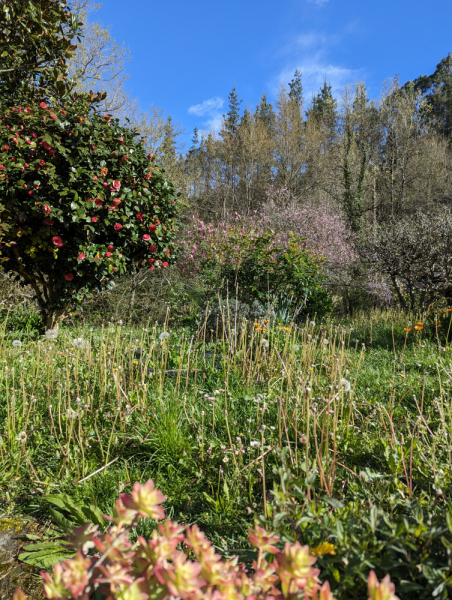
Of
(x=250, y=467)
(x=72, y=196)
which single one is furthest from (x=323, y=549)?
(x=72, y=196)

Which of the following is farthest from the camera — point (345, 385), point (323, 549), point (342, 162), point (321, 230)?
point (342, 162)

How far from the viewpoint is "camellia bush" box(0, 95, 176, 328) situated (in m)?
3.66

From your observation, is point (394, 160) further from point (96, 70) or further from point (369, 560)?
point (369, 560)

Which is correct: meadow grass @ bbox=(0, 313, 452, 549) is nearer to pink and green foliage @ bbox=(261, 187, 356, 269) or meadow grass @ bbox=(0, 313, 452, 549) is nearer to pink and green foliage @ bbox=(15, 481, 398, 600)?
pink and green foliage @ bbox=(15, 481, 398, 600)

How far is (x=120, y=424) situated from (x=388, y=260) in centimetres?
573

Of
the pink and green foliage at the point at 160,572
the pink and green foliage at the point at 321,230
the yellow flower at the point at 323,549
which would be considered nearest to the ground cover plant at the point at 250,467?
the yellow flower at the point at 323,549

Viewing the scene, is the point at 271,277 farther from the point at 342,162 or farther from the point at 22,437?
the point at 342,162

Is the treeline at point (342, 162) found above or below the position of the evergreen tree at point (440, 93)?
below

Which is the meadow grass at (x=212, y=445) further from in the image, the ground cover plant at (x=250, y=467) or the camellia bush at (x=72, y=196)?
the camellia bush at (x=72, y=196)

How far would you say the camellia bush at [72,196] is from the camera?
366cm

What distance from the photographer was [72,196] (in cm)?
372

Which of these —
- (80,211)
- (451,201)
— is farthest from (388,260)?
(451,201)

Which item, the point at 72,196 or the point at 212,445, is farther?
the point at 72,196

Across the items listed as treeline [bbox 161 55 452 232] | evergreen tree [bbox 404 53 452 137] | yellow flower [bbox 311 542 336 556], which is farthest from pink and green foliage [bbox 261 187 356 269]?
evergreen tree [bbox 404 53 452 137]
